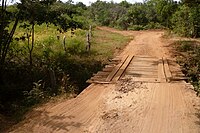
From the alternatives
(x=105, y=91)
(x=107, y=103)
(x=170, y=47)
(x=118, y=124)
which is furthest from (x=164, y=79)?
(x=170, y=47)

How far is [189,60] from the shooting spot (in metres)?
13.5

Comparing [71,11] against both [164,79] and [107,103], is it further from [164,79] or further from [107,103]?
[107,103]

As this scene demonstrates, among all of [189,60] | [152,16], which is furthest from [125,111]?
[152,16]

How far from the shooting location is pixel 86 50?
51.1 feet

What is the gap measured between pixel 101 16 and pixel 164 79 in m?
27.8

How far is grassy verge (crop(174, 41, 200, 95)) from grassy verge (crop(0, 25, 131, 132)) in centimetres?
333

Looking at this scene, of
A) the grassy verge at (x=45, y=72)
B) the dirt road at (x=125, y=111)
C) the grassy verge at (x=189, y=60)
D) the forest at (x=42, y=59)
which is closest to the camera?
the dirt road at (x=125, y=111)

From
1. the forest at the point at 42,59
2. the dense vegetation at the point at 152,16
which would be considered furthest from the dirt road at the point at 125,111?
the dense vegetation at the point at 152,16

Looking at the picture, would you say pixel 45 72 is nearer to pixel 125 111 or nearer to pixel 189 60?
pixel 125 111

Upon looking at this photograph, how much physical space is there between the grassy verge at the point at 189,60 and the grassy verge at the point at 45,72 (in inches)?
131

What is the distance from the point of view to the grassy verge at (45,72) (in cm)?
885

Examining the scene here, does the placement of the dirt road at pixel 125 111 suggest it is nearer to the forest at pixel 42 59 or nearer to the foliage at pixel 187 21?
the forest at pixel 42 59

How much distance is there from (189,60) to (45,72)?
6.37 m

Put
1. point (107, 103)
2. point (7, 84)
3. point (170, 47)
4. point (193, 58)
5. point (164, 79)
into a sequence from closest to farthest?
point (107, 103) → point (164, 79) → point (7, 84) → point (193, 58) → point (170, 47)
